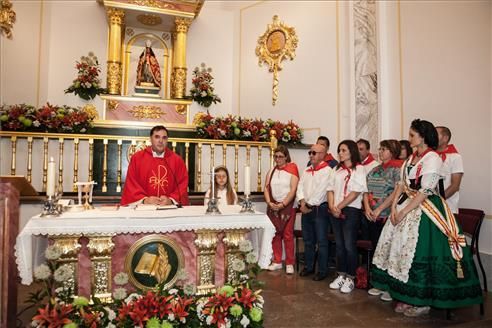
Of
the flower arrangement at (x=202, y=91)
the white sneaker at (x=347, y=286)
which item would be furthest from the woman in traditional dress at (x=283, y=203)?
the flower arrangement at (x=202, y=91)

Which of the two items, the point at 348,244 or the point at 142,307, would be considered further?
the point at 348,244

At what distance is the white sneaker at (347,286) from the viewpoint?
177 inches

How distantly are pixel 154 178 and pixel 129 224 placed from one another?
1.38 m

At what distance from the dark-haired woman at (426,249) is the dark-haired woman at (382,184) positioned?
2.77 feet

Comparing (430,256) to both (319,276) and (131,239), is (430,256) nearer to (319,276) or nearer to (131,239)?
(319,276)

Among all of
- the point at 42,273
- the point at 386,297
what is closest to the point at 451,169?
the point at 386,297

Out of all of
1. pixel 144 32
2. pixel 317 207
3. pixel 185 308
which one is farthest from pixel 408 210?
pixel 144 32

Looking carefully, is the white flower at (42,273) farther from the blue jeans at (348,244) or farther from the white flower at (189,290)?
the blue jeans at (348,244)

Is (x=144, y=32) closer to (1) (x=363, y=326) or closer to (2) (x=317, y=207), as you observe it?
(2) (x=317, y=207)

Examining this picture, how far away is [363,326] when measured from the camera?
348 cm

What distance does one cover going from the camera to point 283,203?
539 cm

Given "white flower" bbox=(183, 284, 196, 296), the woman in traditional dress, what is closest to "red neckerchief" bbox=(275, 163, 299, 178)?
the woman in traditional dress

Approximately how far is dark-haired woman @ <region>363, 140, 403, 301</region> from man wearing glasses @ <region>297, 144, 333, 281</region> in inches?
23.2

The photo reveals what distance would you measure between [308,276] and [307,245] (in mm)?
440
